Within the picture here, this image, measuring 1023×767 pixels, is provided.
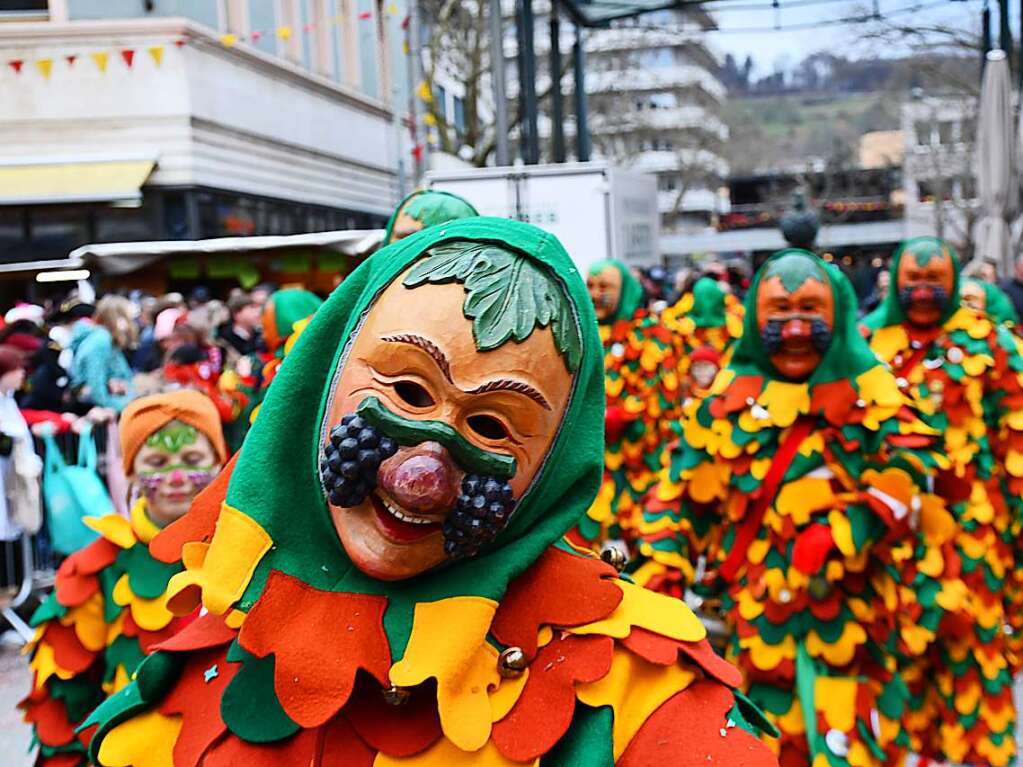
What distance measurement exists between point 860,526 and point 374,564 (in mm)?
2653

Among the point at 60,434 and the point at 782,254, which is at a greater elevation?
the point at 782,254

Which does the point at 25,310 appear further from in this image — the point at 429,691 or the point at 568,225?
the point at 429,691

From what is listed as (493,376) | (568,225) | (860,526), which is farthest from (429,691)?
(568,225)

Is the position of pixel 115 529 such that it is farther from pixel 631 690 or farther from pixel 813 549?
pixel 813 549

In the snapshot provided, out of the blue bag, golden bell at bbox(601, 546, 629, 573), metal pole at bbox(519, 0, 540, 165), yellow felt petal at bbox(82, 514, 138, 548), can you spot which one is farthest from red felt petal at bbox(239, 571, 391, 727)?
metal pole at bbox(519, 0, 540, 165)

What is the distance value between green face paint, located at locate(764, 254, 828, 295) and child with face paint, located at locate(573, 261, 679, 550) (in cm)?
226

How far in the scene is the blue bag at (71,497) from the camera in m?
7.34

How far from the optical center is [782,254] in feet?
14.9

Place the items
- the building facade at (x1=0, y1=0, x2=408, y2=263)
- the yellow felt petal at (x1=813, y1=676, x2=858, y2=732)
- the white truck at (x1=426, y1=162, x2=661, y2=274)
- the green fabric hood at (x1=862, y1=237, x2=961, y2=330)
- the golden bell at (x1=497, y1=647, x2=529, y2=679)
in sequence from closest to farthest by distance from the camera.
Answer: the golden bell at (x1=497, y1=647, x2=529, y2=679) → the yellow felt petal at (x1=813, y1=676, x2=858, y2=732) → the green fabric hood at (x1=862, y1=237, x2=961, y2=330) → the white truck at (x1=426, y1=162, x2=661, y2=274) → the building facade at (x1=0, y1=0, x2=408, y2=263)

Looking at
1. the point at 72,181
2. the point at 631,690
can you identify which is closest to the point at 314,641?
the point at 631,690

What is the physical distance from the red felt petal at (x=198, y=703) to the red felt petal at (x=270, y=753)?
0.12ft

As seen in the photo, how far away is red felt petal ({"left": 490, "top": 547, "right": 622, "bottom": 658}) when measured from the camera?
184cm

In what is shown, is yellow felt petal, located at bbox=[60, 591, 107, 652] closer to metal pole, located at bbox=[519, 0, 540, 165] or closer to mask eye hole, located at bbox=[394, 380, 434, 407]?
mask eye hole, located at bbox=[394, 380, 434, 407]

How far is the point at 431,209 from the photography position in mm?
4551
